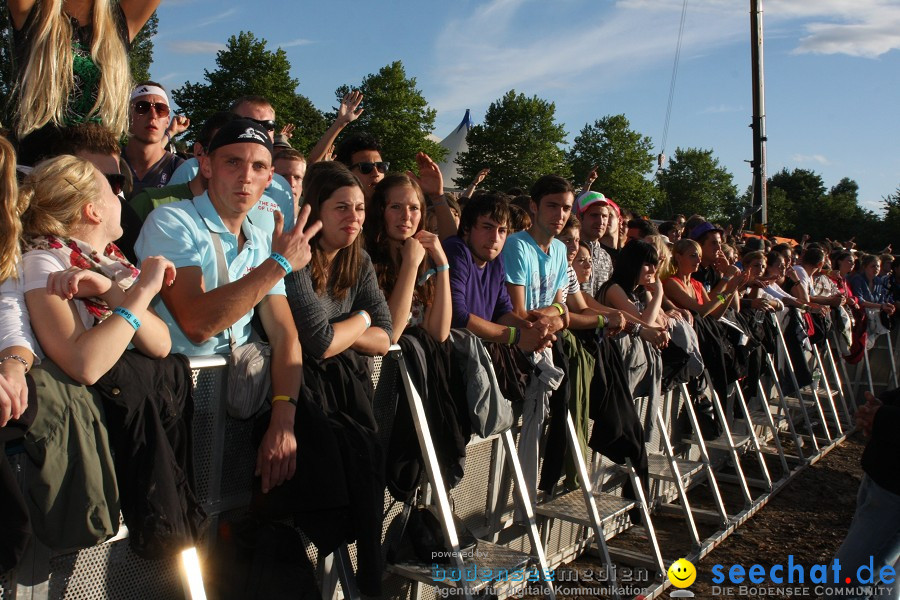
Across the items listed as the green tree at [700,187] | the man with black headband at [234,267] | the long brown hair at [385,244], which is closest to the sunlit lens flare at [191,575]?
the man with black headband at [234,267]

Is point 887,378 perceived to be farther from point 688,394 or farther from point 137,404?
point 137,404

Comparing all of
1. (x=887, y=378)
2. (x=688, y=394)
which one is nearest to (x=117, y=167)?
(x=688, y=394)

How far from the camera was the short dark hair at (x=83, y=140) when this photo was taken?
3371mm

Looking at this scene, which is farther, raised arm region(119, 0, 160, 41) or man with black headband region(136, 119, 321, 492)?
raised arm region(119, 0, 160, 41)

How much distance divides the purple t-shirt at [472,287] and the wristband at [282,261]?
1.65 metres

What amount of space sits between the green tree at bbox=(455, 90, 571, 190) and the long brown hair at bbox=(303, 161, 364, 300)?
54.7 m

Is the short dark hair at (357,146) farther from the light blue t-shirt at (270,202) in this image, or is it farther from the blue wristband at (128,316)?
the blue wristband at (128,316)

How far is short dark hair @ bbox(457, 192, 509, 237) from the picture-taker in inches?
185

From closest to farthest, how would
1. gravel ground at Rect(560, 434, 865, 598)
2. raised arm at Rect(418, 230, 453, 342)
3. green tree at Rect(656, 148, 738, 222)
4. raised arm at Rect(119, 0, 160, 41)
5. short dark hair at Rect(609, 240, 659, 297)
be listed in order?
raised arm at Rect(119, 0, 160, 41), raised arm at Rect(418, 230, 453, 342), gravel ground at Rect(560, 434, 865, 598), short dark hair at Rect(609, 240, 659, 297), green tree at Rect(656, 148, 738, 222)

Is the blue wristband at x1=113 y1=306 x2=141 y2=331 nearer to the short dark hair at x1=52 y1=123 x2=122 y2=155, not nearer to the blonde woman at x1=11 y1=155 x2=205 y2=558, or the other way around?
the blonde woman at x1=11 y1=155 x2=205 y2=558

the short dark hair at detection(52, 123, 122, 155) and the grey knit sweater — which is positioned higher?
the short dark hair at detection(52, 123, 122, 155)

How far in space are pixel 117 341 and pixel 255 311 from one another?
86cm

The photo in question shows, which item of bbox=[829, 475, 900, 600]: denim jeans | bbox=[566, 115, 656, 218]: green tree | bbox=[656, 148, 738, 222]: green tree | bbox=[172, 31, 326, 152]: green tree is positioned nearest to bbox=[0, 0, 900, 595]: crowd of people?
bbox=[829, 475, 900, 600]: denim jeans

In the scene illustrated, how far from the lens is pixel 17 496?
82.0 inches
